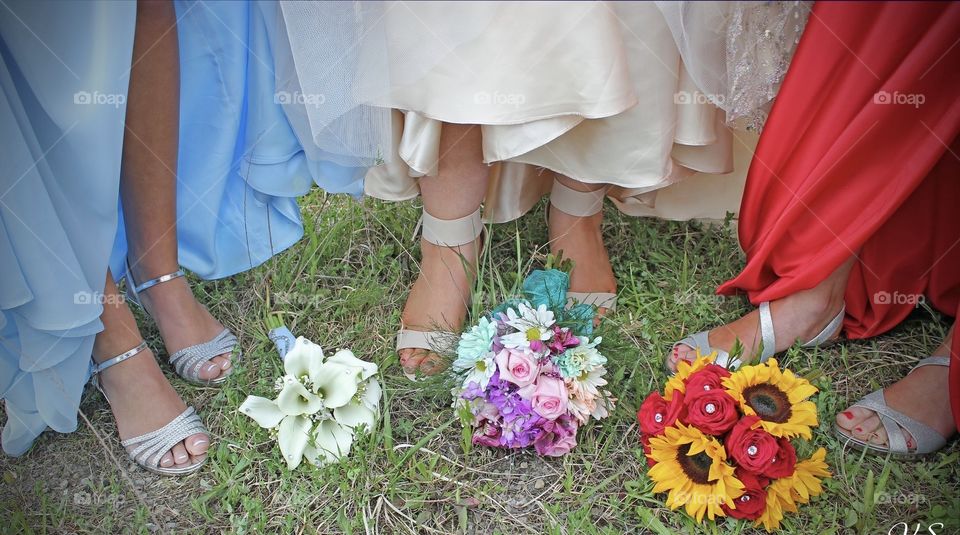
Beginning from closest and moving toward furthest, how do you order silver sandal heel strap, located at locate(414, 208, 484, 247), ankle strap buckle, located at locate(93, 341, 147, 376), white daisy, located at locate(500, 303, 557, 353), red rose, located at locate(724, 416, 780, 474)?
red rose, located at locate(724, 416, 780, 474), white daisy, located at locate(500, 303, 557, 353), ankle strap buckle, located at locate(93, 341, 147, 376), silver sandal heel strap, located at locate(414, 208, 484, 247)

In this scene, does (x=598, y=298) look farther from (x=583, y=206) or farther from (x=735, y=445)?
(x=735, y=445)

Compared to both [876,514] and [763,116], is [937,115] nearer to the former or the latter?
[763,116]

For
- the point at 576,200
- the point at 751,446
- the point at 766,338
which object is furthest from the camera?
the point at 576,200

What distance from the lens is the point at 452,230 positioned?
1.43 meters

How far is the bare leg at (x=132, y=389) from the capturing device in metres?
1.31

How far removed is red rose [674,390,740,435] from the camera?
1155 mm

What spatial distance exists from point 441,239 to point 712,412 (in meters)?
0.57

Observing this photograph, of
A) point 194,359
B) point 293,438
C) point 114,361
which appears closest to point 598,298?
point 293,438

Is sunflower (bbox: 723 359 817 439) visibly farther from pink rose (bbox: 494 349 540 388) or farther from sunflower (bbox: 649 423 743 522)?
A: pink rose (bbox: 494 349 540 388)

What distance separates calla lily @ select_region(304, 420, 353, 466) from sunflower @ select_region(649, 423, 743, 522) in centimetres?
49

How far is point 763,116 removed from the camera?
1.37 meters

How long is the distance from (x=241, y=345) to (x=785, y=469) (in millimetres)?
991

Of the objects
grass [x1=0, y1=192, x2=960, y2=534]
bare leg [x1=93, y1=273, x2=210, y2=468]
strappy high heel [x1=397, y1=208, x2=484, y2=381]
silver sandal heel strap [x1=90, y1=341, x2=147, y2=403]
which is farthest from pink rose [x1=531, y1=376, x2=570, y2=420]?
silver sandal heel strap [x1=90, y1=341, x2=147, y2=403]

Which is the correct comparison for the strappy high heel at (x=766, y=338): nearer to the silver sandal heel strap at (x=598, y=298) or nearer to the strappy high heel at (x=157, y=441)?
the silver sandal heel strap at (x=598, y=298)
